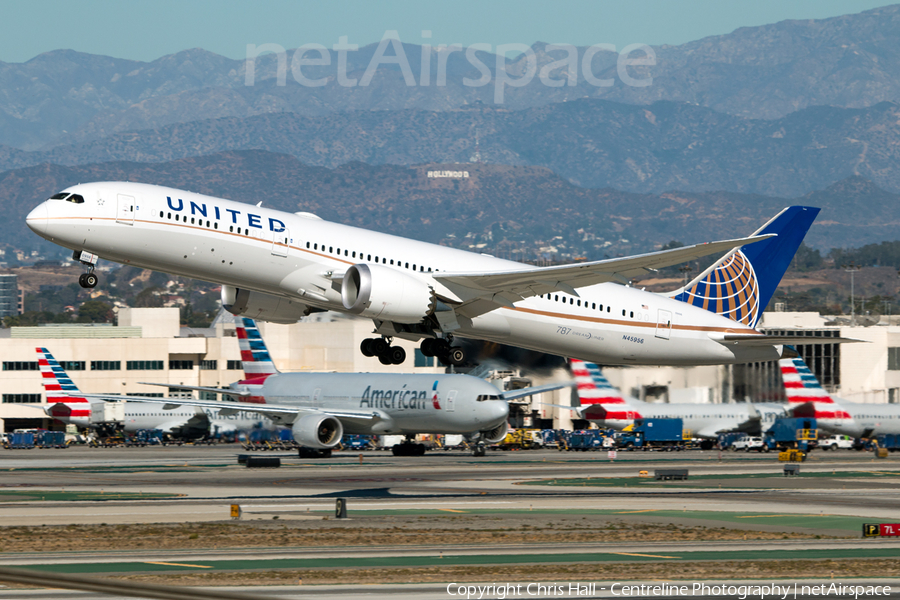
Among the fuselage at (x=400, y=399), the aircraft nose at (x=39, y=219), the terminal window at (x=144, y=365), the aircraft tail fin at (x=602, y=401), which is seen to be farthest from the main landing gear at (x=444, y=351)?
the terminal window at (x=144, y=365)

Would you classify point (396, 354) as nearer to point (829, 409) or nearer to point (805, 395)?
point (805, 395)

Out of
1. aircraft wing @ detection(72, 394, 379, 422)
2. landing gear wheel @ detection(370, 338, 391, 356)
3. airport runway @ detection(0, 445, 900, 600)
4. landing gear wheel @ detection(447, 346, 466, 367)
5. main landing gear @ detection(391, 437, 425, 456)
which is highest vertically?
landing gear wheel @ detection(370, 338, 391, 356)

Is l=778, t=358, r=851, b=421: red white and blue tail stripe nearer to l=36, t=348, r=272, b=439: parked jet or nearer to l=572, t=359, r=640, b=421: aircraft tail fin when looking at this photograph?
l=572, t=359, r=640, b=421: aircraft tail fin

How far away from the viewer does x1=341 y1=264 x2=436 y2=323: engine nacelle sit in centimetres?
4266

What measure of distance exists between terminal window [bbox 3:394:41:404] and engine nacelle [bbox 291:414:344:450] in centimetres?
7293

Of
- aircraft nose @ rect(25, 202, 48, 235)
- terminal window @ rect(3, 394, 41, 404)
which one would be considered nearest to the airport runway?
aircraft nose @ rect(25, 202, 48, 235)

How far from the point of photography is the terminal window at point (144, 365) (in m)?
150

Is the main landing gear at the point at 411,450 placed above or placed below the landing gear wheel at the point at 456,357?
below

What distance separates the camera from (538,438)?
11288 cm

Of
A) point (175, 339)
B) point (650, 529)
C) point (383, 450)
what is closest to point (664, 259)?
point (650, 529)

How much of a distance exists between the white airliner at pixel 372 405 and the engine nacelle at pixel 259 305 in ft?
99.7

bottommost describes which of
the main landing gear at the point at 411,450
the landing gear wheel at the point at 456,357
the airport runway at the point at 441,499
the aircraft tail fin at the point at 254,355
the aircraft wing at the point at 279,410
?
the airport runway at the point at 441,499

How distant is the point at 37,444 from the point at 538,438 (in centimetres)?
5230

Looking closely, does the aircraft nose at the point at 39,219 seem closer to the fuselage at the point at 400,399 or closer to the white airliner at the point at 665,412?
the fuselage at the point at 400,399
